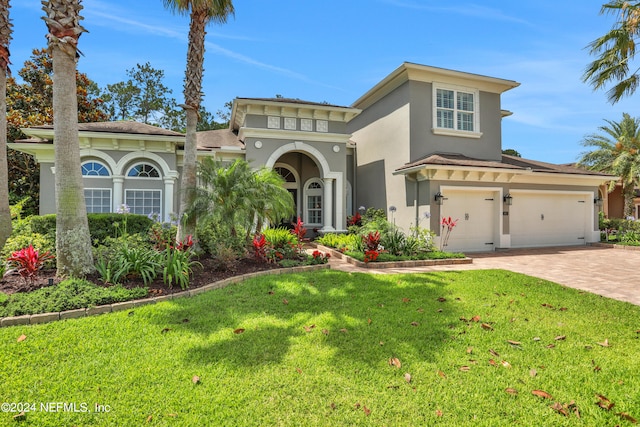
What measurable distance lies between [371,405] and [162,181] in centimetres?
1262

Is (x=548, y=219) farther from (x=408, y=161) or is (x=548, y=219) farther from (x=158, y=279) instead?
(x=158, y=279)

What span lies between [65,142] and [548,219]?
17620 millimetres

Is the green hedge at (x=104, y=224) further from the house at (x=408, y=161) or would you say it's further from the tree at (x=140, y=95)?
the tree at (x=140, y=95)

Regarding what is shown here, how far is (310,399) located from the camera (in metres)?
2.85

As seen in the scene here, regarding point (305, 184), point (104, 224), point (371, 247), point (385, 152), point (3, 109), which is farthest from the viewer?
point (305, 184)

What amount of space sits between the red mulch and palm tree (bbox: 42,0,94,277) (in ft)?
1.17

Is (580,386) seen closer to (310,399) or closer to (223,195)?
(310,399)

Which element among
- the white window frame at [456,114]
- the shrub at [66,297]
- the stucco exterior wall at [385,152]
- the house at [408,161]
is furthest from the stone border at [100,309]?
the white window frame at [456,114]

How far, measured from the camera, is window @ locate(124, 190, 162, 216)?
12.5 meters

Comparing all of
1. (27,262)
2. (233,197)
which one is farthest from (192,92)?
(27,262)

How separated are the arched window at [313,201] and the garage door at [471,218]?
651 centimetres

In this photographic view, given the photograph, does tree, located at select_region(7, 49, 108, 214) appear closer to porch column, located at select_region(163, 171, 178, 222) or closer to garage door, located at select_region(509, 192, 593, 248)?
porch column, located at select_region(163, 171, 178, 222)

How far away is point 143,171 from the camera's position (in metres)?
12.6

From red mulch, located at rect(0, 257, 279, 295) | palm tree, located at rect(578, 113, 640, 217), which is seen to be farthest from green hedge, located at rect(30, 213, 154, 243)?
palm tree, located at rect(578, 113, 640, 217)
